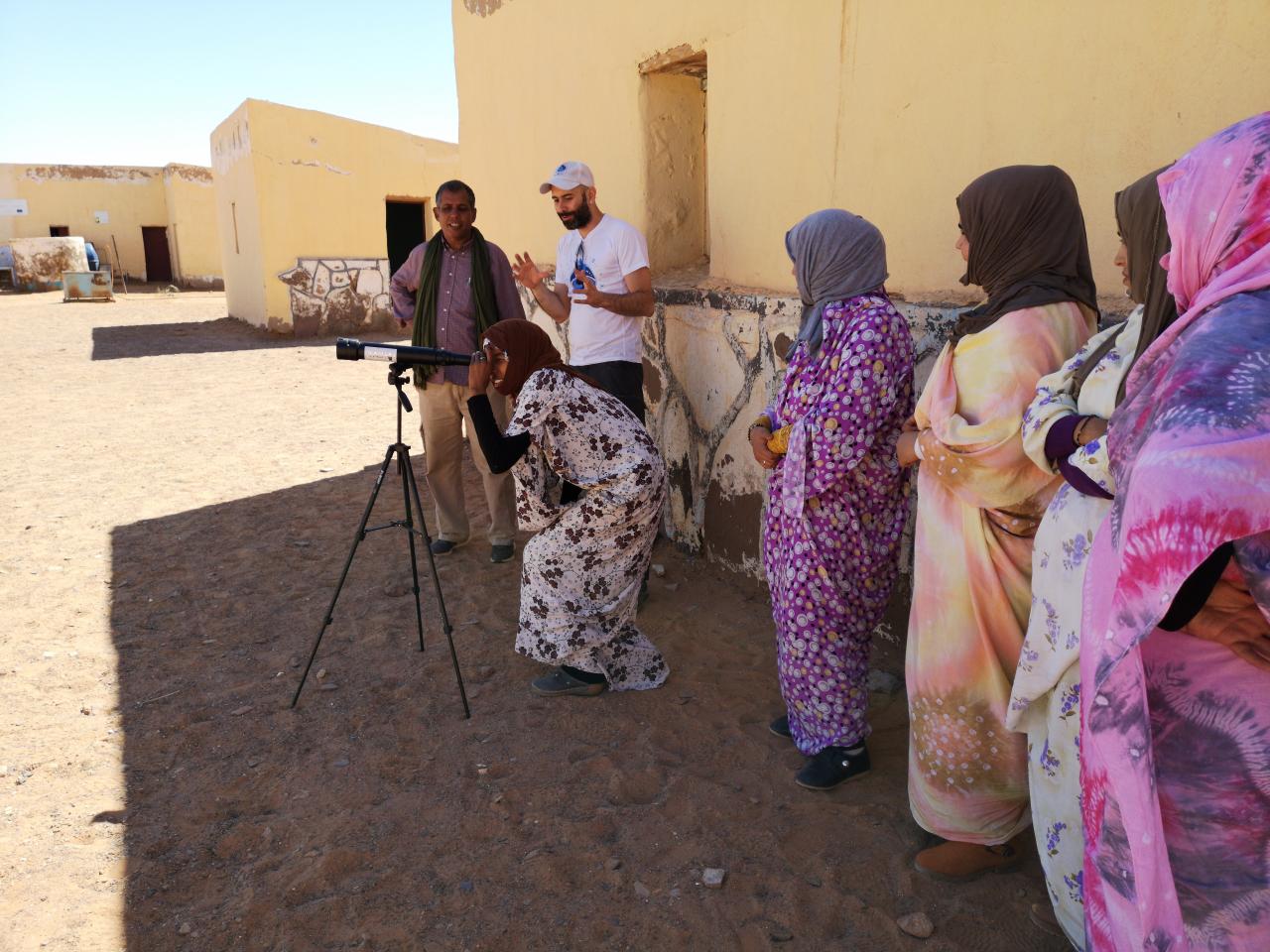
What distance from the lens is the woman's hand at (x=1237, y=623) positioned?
1.31 meters

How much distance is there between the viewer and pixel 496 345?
10.0ft

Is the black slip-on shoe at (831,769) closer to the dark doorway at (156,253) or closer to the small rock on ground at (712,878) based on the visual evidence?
the small rock on ground at (712,878)

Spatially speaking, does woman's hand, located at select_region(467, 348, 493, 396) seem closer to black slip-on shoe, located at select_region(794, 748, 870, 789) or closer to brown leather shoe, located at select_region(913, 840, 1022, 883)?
black slip-on shoe, located at select_region(794, 748, 870, 789)

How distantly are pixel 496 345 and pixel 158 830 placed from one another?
179cm

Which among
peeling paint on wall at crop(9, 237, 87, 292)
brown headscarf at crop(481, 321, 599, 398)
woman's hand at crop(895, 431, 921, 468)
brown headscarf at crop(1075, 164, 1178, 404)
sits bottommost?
woman's hand at crop(895, 431, 921, 468)

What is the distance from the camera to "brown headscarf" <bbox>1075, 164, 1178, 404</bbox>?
5.15 feet

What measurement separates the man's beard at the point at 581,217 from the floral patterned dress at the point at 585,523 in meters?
1.29

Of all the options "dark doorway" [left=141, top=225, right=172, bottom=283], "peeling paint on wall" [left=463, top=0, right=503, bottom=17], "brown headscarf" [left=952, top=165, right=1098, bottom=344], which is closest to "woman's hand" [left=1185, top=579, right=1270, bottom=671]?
"brown headscarf" [left=952, top=165, right=1098, bottom=344]

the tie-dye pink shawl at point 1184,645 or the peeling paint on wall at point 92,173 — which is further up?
the peeling paint on wall at point 92,173

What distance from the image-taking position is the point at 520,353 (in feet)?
10.1

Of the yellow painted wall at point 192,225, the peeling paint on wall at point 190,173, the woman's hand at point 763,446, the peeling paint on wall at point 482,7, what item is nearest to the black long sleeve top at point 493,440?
the woman's hand at point 763,446

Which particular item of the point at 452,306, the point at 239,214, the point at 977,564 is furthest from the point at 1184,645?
the point at 239,214

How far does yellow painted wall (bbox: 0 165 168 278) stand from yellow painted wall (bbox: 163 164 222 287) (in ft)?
5.74

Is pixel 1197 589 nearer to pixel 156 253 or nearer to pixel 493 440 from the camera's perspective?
pixel 493 440
